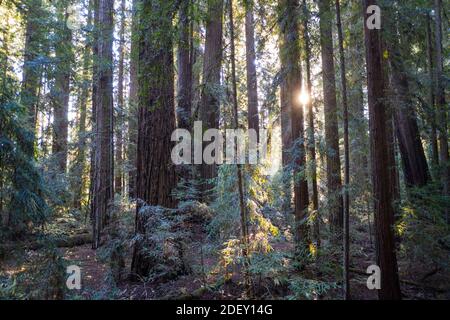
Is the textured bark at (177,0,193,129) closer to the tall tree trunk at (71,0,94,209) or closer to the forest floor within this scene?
the tall tree trunk at (71,0,94,209)

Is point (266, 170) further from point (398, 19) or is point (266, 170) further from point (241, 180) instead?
point (398, 19)

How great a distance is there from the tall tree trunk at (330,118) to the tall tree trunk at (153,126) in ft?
10.5

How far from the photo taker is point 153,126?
6.69 meters

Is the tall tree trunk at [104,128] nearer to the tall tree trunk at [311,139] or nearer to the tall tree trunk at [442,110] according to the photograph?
the tall tree trunk at [311,139]

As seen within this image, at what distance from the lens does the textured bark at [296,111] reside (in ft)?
21.8

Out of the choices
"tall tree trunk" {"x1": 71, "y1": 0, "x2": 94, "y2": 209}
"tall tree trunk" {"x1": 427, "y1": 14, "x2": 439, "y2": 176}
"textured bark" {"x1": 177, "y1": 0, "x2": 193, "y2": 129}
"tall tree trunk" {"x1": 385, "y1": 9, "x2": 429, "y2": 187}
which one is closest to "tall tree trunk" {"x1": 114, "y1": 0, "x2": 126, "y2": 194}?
"tall tree trunk" {"x1": 71, "y1": 0, "x2": 94, "y2": 209}

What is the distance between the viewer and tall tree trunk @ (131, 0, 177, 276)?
622cm

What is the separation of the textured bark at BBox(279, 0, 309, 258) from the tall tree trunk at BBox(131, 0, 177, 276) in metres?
2.51

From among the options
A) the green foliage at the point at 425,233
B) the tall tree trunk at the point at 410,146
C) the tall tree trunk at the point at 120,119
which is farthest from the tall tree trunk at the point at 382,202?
the tall tree trunk at the point at 120,119

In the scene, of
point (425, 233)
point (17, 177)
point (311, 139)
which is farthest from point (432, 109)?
point (17, 177)

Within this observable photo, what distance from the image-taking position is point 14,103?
17.8ft

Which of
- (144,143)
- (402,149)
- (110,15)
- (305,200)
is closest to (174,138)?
(144,143)

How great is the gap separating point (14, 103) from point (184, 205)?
3372 millimetres

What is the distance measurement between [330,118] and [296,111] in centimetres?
109
